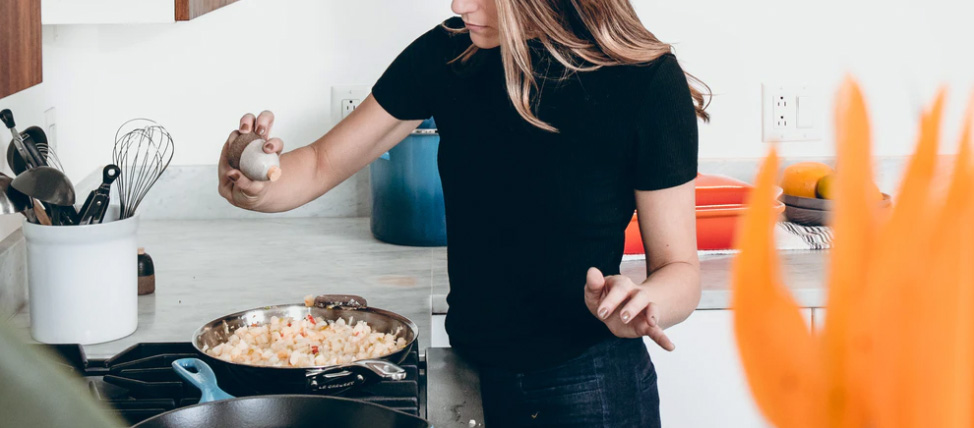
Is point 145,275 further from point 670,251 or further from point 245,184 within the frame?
point 670,251

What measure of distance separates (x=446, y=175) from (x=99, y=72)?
109cm

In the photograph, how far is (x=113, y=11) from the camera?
56.4 inches

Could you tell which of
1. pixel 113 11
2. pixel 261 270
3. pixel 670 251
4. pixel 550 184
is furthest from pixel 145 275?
pixel 670 251

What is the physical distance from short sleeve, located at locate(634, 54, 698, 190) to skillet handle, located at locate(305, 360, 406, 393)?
15.6 inches

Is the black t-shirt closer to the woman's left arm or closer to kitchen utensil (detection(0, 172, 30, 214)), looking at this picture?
the woman's left arm

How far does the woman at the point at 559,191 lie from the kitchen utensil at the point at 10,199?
0.24 m

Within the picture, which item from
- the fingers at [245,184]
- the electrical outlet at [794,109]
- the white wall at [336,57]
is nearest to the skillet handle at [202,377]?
the fingers at [245,184]

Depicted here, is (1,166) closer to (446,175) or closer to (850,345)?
(446,175)

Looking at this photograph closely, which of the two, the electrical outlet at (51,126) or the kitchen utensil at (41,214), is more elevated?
the electrical outlet at (51,126)

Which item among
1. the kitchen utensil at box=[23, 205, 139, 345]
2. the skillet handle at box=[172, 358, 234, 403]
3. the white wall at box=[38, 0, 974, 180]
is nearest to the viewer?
the skillet handle at box=[172, 358, 234, 403]

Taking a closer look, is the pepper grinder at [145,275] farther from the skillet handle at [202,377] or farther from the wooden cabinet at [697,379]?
the wooden cabinet at [697,379]

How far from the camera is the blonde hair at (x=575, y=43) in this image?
1.21 m

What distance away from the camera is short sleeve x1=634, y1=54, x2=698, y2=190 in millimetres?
1205

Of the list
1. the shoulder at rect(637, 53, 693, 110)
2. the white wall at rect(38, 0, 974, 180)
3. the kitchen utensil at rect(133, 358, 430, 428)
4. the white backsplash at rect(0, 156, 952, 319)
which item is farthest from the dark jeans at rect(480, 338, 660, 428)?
the white wall at rect(38, 0, 974, 180)
